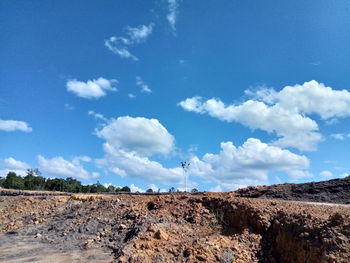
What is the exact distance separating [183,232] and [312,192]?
8.88 m

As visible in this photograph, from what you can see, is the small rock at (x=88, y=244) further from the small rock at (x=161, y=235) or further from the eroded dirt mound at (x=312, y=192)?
the eroded dirt mound at (x=312, y=192)

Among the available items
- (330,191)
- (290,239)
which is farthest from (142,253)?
(330,191)

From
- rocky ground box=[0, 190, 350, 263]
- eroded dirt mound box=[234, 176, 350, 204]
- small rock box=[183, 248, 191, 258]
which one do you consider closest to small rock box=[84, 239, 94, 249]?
rocky ground box=[0, 190, 350, 263]

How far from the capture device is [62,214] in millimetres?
12570

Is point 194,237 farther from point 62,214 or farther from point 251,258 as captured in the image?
point 62,214

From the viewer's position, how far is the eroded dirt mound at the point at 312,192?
14.0 m

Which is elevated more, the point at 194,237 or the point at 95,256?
the point at 194,237

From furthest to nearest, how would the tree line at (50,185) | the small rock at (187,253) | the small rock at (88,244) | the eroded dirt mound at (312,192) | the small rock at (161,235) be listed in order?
the tree line at (50,185) < the eroded dirt mound at (312,192) < the small rock at (88,244) < the small rock at (161,235) < the small rock at (187,253)

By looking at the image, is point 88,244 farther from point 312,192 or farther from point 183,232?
point 312,192

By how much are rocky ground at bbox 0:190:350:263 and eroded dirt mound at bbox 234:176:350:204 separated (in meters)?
4.61

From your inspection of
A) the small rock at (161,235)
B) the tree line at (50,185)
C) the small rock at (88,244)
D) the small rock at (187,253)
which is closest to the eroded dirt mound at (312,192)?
the small rock at (161,235)

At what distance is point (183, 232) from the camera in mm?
Result: 8656

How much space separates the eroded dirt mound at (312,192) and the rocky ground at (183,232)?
4.61m

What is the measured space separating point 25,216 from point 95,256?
6.78 metres
